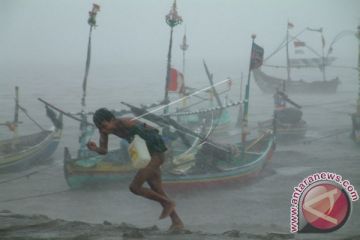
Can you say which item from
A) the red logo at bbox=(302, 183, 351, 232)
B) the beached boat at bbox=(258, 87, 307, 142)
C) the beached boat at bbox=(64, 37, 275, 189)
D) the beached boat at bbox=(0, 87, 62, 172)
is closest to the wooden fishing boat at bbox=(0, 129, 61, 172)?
the beached boat at bbox=(0, 87, 62, 172)

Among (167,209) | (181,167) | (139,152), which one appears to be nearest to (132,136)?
(139,152)

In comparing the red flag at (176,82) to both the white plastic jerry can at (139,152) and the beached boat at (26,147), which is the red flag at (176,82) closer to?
the beached boat at (26,147)

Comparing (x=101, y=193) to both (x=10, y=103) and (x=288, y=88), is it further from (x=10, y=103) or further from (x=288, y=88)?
(x=288, y=88)

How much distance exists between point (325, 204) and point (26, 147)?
15.1 metres

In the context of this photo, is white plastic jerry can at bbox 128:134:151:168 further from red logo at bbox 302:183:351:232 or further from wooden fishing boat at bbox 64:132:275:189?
wooden fishing boat at bbox 64:132:275:189

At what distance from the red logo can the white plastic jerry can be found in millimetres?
1840

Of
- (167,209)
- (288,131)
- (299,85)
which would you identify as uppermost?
(299,85)

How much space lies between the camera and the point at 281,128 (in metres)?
22.9

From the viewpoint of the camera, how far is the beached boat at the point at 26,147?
1664 centimetres

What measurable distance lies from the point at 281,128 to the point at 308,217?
18073 millimetres

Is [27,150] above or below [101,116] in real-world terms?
below

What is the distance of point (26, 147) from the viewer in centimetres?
1842

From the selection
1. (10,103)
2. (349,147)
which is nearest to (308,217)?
(349,147)

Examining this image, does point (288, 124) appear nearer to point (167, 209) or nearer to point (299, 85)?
point (167, 209)
